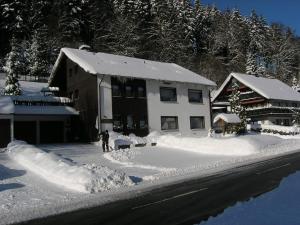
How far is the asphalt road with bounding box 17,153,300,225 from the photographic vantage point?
9.82 m

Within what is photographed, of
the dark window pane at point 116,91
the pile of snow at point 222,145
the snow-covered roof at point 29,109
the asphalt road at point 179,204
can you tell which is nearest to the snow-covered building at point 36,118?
the snow-covered roof at point 29,109

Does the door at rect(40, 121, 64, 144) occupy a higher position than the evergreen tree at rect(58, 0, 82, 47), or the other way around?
the evergreen tree at rect(58, 0, 82, 47)

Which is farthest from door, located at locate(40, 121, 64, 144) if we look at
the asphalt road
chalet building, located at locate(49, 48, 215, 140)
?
the asphalt road

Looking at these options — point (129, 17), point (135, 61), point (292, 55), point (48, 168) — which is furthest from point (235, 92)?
point (292, 55)

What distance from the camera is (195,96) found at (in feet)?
140

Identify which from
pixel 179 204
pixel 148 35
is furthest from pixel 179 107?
pixel 148 35

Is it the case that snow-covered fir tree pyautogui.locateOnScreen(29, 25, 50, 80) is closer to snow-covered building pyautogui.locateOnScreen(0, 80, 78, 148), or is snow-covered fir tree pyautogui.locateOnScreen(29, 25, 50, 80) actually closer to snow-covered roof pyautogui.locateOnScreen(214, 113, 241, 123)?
snow-covered building pyautogui.locateOnScreen(0, 80, 78, 148)

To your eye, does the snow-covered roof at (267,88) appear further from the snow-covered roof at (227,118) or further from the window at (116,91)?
the window at (116,91)

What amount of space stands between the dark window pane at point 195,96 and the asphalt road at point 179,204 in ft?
84.4

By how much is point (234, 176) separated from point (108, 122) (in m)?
18.5

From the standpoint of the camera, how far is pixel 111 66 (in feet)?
121

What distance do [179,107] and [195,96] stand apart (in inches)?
125

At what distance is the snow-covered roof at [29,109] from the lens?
30.9 m

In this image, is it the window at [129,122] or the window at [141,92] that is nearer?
the window at [129,122]
